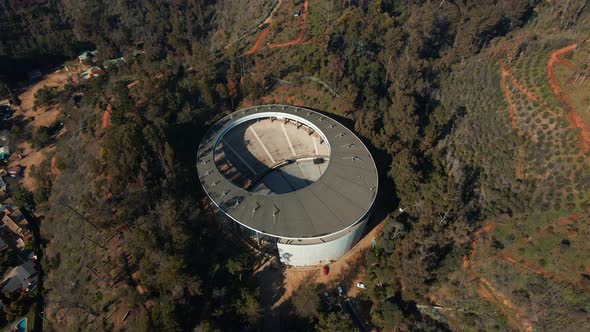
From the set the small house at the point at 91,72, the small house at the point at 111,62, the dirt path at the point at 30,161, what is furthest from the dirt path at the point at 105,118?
the small house at the point at 91,72

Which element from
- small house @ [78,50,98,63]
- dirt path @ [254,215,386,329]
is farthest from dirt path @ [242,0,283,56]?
small house @ [78,50,98,63]

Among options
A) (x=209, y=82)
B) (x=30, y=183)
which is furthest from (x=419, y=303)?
(x=30, y=183)

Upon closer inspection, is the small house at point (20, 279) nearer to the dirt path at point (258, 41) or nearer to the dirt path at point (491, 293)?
the dirt path at point (258, 41)

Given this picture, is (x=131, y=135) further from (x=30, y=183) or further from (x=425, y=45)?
(x=425, y=45)

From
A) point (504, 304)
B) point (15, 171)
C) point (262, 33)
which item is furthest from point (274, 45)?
point (504, 304)

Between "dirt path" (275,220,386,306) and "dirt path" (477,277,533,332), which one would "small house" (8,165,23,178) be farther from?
"dirt path" (477,277,533,332)

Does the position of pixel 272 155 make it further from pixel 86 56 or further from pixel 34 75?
pixel 34 75

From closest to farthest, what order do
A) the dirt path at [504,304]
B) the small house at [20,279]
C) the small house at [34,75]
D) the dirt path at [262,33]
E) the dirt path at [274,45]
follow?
the dirt path at [504,304]
the small house at [20,279]
the dirt path at [274,45]
the dirt path at [262,33]
the small house at [34,75]
